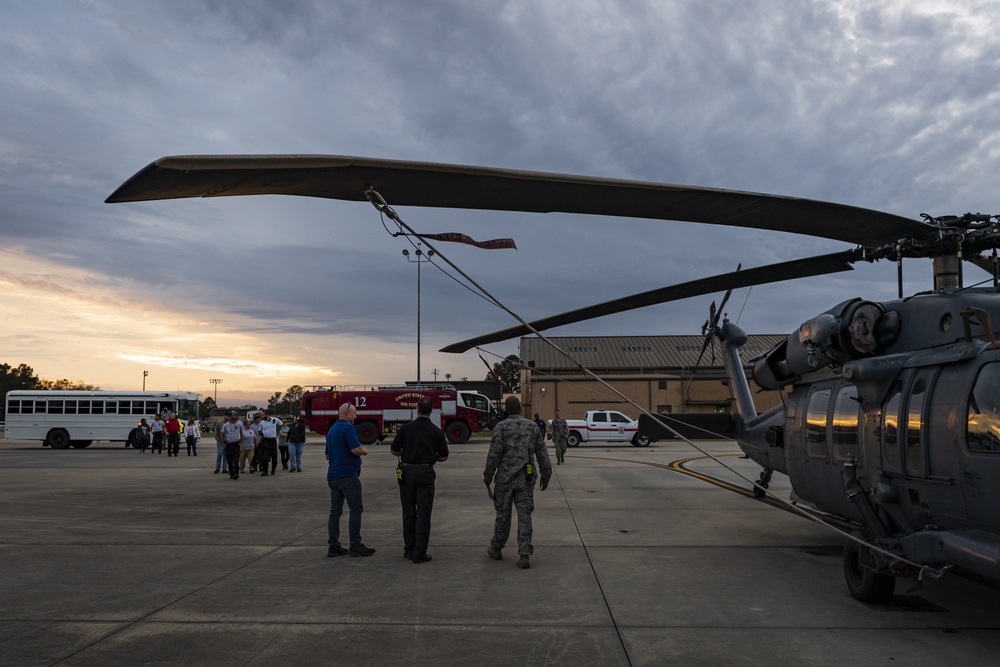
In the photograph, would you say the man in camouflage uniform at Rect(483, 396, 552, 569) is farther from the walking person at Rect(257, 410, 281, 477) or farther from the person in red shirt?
the person in red shirt

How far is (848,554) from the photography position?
6324 mm

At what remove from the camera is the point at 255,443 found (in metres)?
17.9

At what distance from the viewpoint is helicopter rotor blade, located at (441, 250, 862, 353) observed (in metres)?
7.30

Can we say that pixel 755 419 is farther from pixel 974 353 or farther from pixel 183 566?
pixel 183 566

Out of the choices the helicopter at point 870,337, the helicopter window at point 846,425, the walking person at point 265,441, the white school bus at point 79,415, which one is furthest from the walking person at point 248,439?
the white school bus at point 79,415

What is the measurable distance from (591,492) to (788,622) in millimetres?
8714

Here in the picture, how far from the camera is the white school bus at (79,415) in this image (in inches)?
1243

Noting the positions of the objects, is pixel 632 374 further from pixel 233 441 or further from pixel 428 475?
pixel 428 475

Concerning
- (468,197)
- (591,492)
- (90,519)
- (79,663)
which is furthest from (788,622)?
(90,519)

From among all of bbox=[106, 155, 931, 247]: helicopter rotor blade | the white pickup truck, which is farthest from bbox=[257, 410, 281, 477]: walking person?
the white pickup truck

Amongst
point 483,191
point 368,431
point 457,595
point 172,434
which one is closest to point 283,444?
point 172,434

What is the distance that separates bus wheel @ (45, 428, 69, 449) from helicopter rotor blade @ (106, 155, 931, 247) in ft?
107

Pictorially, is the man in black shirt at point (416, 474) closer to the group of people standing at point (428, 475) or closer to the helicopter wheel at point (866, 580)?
the group of people standing at point (428, 475)

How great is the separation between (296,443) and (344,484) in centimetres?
1153
